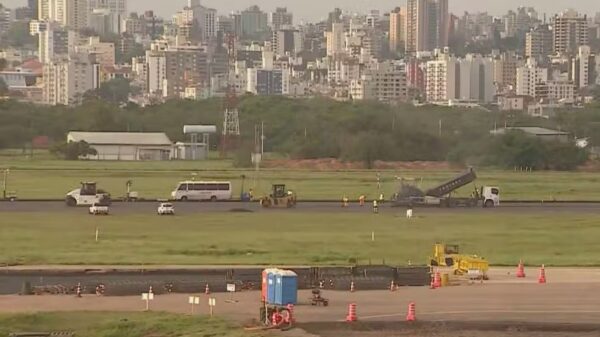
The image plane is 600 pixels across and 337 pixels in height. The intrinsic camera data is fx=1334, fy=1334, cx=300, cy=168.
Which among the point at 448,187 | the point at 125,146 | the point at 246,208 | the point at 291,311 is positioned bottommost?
the point at 291,311

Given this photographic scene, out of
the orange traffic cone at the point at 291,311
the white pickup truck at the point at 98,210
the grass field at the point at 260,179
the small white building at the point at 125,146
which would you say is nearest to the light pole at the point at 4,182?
the grass field at the point at 260,179

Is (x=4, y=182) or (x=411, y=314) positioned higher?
(x=4, y=182)

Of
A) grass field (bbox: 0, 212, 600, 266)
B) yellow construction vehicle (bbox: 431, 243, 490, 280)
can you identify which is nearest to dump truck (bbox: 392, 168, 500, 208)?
grass field (bbox: 0, 212, 600, 266)

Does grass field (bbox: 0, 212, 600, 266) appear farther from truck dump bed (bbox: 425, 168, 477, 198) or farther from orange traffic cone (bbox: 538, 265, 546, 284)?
truck dump bed (bbox: 425, 168, 477, 198)

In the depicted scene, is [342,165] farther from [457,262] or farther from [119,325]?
[119,325]

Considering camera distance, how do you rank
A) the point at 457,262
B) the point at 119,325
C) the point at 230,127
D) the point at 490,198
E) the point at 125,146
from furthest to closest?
the point at 230,127
the point at 125,146
the point at 490,198
the point at 457,262
the point at 119,325

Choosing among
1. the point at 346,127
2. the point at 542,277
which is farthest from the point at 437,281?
the point at 346,127
